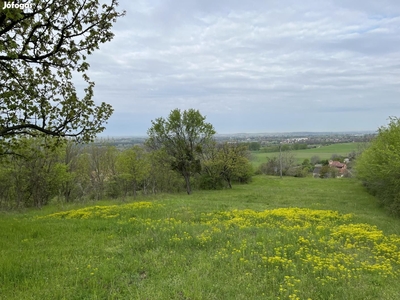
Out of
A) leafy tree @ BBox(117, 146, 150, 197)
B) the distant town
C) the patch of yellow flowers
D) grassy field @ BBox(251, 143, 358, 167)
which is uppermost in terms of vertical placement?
the distant town

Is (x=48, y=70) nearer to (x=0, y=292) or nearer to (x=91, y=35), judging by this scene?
(x=91, y=35)

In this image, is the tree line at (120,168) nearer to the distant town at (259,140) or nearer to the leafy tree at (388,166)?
the distant town at (259,140)

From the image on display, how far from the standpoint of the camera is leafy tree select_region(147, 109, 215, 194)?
32062 millimetres

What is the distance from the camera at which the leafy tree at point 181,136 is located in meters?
32.1

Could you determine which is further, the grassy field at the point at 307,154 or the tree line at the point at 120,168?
the grassy field at the point at 307,154

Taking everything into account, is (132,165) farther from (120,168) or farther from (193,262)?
(193,262)

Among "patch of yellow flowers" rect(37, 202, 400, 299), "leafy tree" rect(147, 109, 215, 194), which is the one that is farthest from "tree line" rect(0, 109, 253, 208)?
"patch of yellow flowers" rect(37, 202, 400, 299)

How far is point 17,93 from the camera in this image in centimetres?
991

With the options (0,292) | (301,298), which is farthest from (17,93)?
(301,298)

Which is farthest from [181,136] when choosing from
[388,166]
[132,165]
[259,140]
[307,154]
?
[259,140]

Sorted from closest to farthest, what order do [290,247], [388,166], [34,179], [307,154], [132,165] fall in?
[290,247] → [388,166] → [34,179] → [132,165] → [307,154]

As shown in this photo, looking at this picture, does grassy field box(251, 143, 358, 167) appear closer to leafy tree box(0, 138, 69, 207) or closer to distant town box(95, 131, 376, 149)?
distant town box(95, 131, 376, 149)

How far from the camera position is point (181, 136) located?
32.7 meters

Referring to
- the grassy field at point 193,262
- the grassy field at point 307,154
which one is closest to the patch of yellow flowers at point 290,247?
the grassy field at point 193,262
